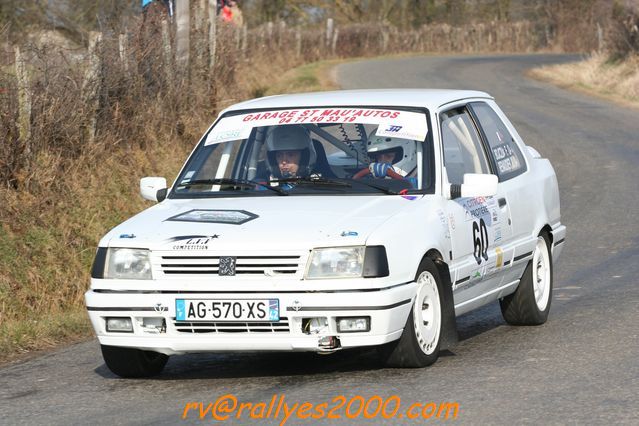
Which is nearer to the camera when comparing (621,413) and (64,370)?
(621,413)

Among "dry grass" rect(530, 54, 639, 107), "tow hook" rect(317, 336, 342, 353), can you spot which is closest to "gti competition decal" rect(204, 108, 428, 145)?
"tow hook" rect(317, 336, 342, 353)

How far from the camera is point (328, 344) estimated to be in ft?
21.6

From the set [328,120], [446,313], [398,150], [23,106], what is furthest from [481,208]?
[23,106]

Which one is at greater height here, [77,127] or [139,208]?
[77,127]

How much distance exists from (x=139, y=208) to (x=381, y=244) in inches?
298

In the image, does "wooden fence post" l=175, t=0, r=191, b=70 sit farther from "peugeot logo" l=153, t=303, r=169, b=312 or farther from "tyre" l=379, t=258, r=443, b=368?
"peugeot logo" l=153, t=303, r=169, b=312

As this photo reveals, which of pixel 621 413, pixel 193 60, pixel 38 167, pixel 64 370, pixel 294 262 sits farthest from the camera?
pixel 193 60

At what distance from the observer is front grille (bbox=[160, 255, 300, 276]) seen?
21.5 feet

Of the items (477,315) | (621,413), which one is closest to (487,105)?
(477,315)

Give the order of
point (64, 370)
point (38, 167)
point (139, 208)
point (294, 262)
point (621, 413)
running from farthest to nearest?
1. point (139, 208)
2. point (38, 167)
3. point (64, 370)
4. point (294, 262)
5. point (621, 413)

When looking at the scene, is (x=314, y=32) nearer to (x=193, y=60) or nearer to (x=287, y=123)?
(x=193, y=60)

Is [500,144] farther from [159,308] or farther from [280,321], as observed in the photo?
[159,308]

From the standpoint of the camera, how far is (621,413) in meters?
5.82

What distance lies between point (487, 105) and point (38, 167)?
202 inches
